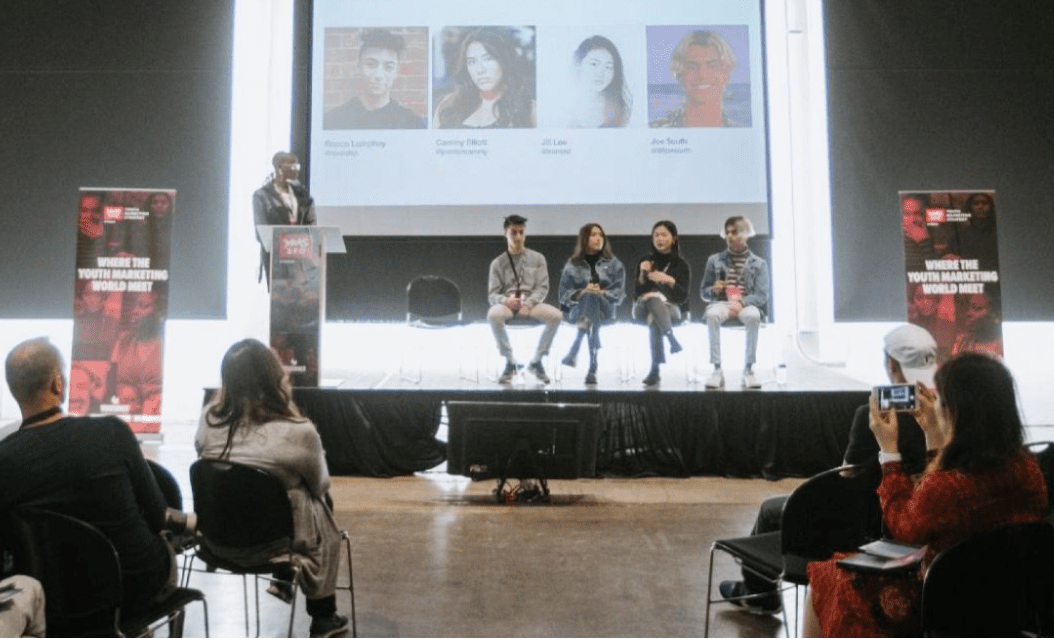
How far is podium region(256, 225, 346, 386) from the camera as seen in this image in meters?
4.91

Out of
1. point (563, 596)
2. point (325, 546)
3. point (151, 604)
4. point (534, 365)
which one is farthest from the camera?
point (534, 365)

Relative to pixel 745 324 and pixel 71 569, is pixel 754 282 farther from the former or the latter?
pixel 71 569

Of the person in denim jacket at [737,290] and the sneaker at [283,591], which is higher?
the person in denim jacket at [737,290]

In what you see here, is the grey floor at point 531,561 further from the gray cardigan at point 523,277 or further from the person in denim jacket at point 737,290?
the gray cardigan at point 523,277

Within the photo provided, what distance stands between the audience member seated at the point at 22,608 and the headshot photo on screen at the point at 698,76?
586 cm

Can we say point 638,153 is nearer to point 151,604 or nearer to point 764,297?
point 764,297

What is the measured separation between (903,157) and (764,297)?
216 cm

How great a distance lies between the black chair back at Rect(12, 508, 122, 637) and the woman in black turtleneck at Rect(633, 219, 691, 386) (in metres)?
3.95

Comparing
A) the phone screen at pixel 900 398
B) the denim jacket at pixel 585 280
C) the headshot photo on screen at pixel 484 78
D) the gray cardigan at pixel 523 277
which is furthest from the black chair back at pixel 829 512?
the headshot photo on screen at pixel 484 78

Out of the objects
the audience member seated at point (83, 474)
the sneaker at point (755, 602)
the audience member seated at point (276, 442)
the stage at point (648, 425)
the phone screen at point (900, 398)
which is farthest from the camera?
the stage at point (648, 425)

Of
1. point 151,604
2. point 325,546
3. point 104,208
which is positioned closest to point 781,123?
point 104,208

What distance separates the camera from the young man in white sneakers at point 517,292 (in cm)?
568

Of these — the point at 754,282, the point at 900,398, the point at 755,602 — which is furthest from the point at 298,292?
the point at 900,398

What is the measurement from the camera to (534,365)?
558cm
